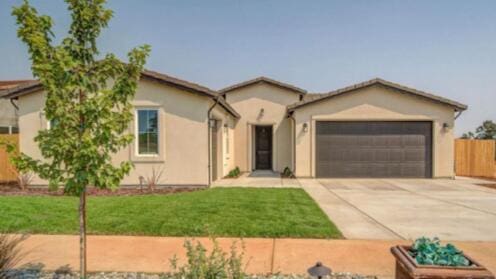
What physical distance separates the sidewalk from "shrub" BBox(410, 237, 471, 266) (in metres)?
1.39

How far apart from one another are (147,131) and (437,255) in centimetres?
1104

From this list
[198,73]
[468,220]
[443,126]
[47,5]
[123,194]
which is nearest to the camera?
[47,5]

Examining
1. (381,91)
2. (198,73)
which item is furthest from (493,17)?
(198,73)

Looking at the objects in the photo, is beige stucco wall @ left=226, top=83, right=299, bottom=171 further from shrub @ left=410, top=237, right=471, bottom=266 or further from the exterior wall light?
shrub @ left=410, top=237, right=471, bottom=266

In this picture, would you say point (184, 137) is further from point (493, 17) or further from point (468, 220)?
point (493, 17)

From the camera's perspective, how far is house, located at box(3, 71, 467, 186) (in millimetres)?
12281

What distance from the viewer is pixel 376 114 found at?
608 inches

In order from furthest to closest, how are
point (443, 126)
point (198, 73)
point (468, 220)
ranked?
point (198, 73) → point (443, 126) → point (468, 220)

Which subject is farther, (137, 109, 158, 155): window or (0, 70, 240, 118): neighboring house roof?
(137, 109, 158, 155): window

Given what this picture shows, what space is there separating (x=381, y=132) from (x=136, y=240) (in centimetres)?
1318

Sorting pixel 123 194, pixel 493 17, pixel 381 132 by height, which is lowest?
pixel 123 194

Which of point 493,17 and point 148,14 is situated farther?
point 148,14

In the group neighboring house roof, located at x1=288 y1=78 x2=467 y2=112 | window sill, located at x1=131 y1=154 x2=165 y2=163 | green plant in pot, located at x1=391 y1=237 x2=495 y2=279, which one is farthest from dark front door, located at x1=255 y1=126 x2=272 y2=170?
green plant in pot, located at x1=391 y1=237 x2=495 y2=279

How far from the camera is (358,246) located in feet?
17.5
